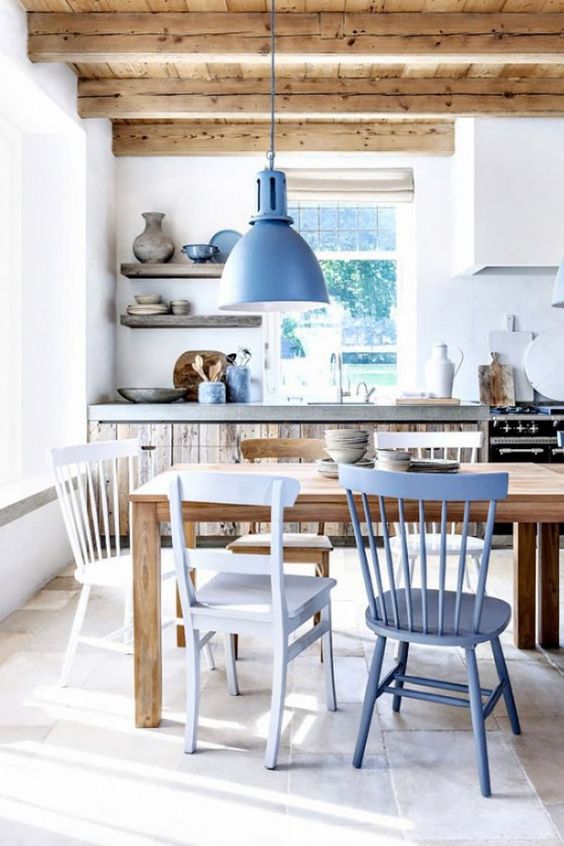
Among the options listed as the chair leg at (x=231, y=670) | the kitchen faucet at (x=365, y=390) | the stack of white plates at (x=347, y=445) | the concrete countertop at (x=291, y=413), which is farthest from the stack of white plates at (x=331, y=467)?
the kitchen faucet at (x=365, y=390)

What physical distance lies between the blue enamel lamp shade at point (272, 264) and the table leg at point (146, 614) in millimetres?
816

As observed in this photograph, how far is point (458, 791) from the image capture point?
207 cm

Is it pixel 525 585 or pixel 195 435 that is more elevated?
pixel 195 435

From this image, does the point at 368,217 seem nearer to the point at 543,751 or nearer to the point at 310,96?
the point at 310,96

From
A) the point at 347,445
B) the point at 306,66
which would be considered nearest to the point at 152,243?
the point at 306,66

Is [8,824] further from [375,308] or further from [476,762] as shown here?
[375,308]

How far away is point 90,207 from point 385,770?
3924mm

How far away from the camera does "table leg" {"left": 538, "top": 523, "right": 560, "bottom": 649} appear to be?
3.20 meters

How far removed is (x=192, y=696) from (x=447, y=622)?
77cm

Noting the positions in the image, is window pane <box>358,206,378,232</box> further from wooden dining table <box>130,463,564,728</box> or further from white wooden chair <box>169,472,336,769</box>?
white wooden chair <box>169,472,336,769</box>

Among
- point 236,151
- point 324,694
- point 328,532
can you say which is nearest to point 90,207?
point 236,151

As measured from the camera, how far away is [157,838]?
1854mm

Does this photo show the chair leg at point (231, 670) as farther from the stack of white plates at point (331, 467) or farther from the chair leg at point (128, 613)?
the stack of white plates at point (331, 467)

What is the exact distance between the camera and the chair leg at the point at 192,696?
7.44 feet
